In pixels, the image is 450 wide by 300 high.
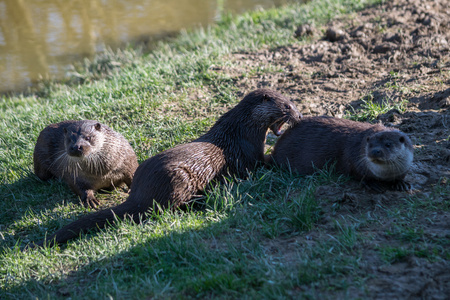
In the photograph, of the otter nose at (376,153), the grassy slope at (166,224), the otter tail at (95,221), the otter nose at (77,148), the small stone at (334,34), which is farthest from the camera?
the small stone at (334,34)

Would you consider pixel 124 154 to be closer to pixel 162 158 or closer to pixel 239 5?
pixel 162 158

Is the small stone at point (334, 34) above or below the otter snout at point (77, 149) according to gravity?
above

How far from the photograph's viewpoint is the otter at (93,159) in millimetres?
4652

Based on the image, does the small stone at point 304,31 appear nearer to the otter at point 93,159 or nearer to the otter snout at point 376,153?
the otter at point 93,159

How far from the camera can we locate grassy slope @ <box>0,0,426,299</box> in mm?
2955

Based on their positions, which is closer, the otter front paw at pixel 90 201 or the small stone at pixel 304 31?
the otter front paw at pixel 90 201

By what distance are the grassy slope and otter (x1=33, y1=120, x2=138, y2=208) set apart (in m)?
0.18

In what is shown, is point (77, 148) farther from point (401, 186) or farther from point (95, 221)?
point (401, 186)

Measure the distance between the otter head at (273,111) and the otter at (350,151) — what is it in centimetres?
11

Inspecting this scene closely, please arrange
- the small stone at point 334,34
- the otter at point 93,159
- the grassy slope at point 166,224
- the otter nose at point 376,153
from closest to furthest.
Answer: the grassy slope at point 166,224 < the otter nose at point 376,153 < the otter at point 93,159 < the small stone at point 334,34

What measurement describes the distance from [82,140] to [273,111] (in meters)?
1.86

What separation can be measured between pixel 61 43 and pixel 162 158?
25.4 feet

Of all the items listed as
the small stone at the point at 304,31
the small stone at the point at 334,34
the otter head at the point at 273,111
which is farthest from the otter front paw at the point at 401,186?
the small stone at the point at 304,31

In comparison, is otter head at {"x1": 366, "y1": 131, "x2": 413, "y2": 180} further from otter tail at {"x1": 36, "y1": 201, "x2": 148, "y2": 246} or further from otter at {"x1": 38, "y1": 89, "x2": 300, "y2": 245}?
otter tail at {"x1": 36, "y1": 201, "x2": 148, "y2": 246}
